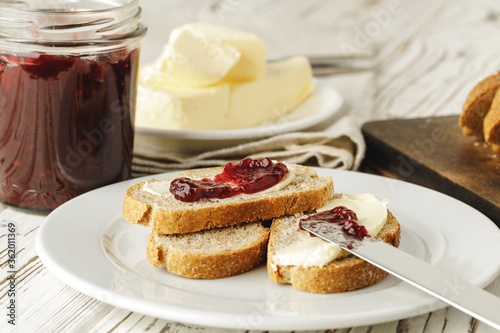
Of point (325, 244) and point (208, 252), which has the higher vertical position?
point (325, 244)

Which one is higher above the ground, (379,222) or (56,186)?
(379,222)

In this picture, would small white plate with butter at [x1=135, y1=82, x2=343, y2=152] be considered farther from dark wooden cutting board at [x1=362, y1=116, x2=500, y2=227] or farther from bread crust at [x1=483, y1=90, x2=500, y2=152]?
bread crust at [x1=483, y1=90, x2=500, y2=152]

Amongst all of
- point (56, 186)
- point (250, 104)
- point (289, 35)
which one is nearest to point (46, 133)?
point (56, 186)

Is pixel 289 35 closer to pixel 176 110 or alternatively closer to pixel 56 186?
pixel 176 110

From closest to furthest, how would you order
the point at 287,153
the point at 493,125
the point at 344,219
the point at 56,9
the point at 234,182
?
the point at 344,219 < the point at 234,182 < the point at 56,9 < the point at 493,125 < the point at 287,153

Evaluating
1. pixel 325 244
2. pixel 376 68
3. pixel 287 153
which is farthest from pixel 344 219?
pixel 376 68

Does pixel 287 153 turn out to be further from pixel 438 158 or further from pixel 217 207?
pixel 217 207
